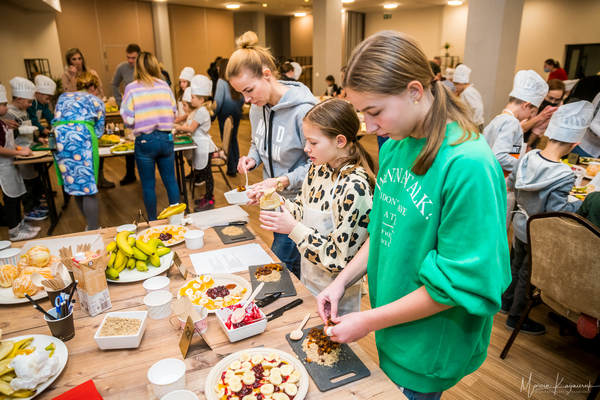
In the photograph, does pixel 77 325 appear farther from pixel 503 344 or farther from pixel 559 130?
pixel 559 130

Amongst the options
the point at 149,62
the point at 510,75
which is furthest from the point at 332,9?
the point at 149,62

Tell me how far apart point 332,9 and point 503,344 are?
864cm

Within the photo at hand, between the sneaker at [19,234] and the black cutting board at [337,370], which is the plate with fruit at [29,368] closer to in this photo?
the black cutting board at [337,370]

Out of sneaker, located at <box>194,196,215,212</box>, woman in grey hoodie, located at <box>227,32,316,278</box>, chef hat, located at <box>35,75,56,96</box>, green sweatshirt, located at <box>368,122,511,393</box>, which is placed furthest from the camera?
sneaker, located at <box>194,196,215,212</box>

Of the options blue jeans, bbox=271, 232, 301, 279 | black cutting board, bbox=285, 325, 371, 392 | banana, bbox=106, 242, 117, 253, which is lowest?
blue jeans, bbox=271, 232, 301, 279

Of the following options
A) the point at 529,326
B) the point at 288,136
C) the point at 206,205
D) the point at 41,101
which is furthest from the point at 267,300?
the point at 41,101

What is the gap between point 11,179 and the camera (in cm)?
355

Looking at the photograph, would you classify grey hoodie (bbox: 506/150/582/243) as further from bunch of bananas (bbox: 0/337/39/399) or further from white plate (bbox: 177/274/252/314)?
bunch of bananas (bbox: 0/337/39/399)

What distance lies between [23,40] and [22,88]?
173 inches

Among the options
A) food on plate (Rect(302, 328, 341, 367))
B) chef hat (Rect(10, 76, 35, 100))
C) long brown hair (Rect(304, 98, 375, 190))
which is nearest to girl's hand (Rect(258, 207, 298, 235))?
long brown hair (Rect(304, 98, 375, 190))

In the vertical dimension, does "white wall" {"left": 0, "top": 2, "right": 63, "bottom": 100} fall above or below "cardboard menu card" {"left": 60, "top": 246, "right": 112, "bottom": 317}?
above

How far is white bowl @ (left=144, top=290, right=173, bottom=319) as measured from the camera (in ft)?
3.99

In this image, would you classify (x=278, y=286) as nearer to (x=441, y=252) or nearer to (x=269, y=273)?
(x=269, y=273)

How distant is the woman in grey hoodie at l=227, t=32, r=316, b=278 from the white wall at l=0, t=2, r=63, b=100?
6.41m
